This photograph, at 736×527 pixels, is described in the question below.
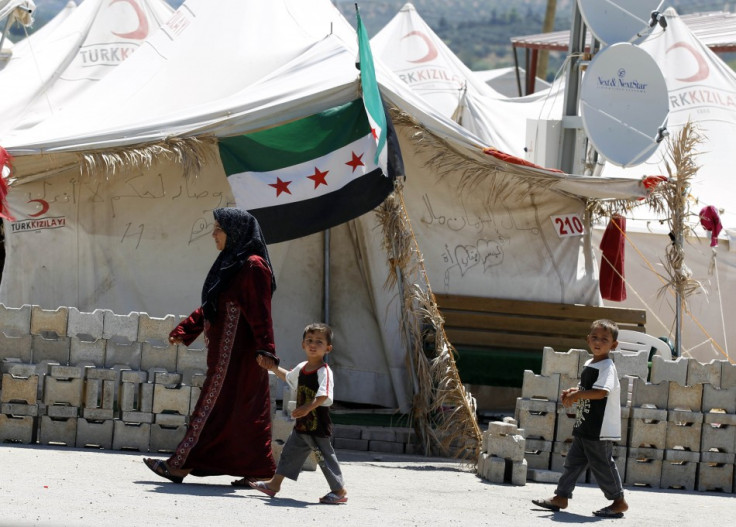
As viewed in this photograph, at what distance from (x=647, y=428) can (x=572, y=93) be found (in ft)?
14.3

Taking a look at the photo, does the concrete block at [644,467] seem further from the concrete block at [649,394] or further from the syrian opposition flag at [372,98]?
the syrian opposition flag at [372,98]

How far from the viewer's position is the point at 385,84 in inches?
313

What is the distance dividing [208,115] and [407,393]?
7.85 feet

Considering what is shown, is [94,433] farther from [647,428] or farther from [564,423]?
[647,428]

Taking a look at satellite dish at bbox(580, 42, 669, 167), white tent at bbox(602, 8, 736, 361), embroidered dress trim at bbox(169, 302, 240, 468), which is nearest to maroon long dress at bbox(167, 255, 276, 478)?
embroidered dress trim at bbox(169, 302, 240, 468)

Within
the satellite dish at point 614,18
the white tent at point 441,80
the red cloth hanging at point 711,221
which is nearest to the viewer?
the satellite dish at point 614,18

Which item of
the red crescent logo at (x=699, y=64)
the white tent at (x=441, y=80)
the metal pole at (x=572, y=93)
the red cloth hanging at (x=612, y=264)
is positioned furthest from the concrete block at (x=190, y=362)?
the red crescent logo at (x=699, y=64)

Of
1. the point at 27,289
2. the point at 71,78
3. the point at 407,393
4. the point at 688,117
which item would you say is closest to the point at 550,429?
the point at 407,393

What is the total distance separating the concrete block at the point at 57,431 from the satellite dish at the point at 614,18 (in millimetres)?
5022

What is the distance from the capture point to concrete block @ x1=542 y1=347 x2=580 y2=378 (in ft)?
22.3

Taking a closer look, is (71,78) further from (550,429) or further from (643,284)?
(550,429)

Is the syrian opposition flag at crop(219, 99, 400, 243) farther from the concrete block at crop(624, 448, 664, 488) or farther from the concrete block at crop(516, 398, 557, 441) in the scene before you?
the concrete block at crop(624, 448, 664, 488)

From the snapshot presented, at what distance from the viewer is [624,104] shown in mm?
9023

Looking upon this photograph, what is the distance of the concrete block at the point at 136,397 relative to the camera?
675 cm
